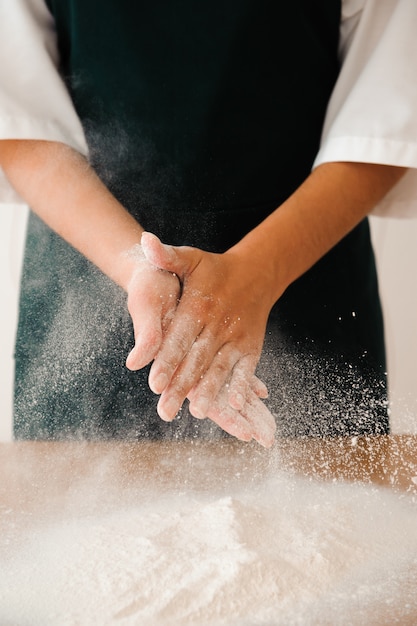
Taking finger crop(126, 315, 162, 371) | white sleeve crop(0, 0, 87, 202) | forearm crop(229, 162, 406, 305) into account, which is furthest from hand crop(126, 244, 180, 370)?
white sleeve crop(0, 0, 87, 202)

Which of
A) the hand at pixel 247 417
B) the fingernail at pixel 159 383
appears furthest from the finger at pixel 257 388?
the fingernail at pixel 159 383

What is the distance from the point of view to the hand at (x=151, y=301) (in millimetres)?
713

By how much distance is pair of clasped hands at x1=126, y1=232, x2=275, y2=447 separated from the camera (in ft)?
2.34

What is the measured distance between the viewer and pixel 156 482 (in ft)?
2.64

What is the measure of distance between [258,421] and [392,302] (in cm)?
66

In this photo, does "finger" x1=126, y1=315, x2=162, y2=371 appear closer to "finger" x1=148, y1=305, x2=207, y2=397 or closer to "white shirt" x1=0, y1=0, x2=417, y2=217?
"finger" x1=148, y1=305, x2=207, y2=397

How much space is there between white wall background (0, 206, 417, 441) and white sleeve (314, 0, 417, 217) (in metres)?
0.32

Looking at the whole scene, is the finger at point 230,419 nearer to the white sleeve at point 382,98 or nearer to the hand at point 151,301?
the hand at point 151,301

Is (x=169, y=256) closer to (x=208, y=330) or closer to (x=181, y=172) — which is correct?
(x=208, y=330)

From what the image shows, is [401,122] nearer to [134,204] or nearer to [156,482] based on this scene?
[134,204]

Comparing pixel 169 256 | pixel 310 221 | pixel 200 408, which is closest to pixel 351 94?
pixel 310 221

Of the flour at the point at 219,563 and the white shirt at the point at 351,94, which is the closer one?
the flour at the point at 219,563

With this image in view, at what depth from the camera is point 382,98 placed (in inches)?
35.3

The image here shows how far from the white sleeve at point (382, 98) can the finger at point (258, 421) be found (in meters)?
0.33
